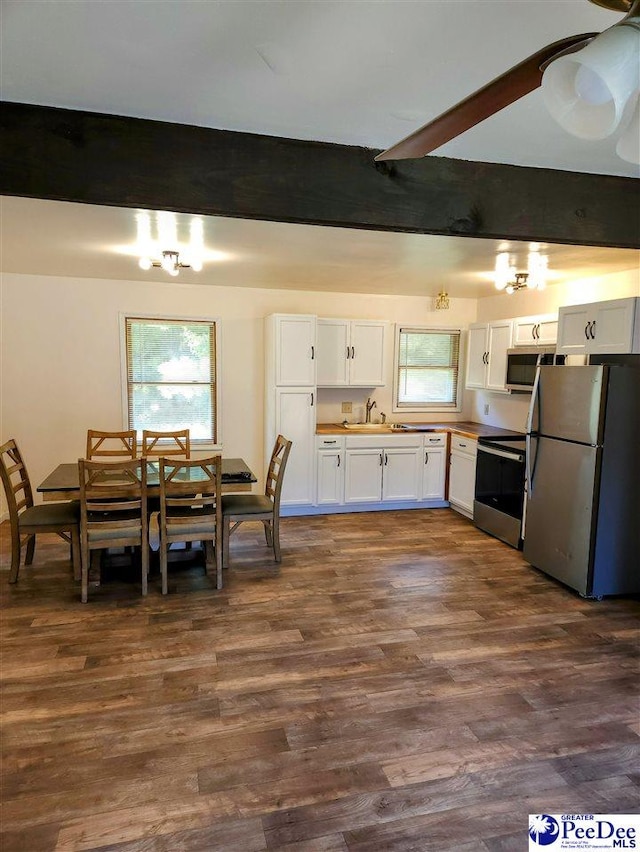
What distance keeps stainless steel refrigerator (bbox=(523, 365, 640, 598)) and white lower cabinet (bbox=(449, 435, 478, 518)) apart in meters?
1.34

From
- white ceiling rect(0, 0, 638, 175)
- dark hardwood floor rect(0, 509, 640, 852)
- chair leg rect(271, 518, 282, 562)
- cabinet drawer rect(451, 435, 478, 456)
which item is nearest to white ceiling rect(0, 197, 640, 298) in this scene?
white ceiling rect(0, 0, 638, 175)

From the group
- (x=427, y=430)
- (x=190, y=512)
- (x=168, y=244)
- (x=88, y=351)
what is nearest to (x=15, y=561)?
(x=190, y=512)

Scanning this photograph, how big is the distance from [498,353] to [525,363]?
0.50 meters

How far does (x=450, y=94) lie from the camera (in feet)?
5.55

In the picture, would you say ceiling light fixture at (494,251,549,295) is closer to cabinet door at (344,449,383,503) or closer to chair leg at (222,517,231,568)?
cabinet door at (344,449,383,503)

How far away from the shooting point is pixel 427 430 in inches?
227

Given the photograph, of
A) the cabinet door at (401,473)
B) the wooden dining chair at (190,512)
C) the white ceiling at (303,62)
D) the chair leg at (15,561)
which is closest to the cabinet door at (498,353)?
the cabinet door at (401,473)

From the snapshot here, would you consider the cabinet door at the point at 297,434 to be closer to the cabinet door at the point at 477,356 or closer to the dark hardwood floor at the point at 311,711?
the dark hardwood floor at the point at 311,711

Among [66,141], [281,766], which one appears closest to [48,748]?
[281,766]

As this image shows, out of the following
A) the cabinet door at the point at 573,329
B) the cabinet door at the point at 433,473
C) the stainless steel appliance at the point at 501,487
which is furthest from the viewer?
the cabinet door at the point at 433,473

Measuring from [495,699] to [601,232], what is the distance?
2.29 metres

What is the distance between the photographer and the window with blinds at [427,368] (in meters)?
6.28

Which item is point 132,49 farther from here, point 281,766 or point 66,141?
point 281,766

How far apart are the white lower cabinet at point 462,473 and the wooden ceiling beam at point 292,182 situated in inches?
124
